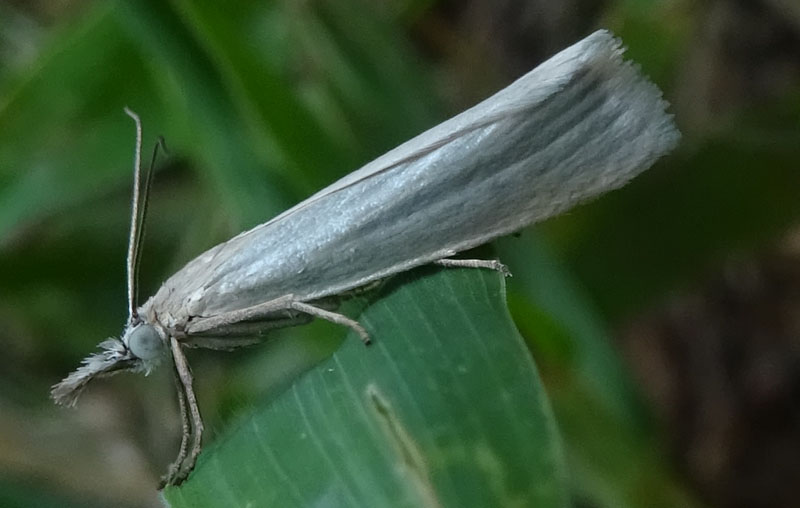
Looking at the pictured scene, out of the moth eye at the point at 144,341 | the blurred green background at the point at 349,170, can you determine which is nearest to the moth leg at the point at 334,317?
the blurred green background at the point at 349,170

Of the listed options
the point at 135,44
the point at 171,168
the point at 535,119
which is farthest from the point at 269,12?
the point at 535,119

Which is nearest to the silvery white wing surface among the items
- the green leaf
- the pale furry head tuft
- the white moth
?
the white moth

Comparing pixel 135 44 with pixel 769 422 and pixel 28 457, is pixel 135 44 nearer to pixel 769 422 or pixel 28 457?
pixel 28 457

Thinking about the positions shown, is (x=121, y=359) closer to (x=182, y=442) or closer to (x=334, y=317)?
(x=182, y=442)

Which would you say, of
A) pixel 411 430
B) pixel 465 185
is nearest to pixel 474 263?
pixel 465 185

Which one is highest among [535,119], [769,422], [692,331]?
[535,119]

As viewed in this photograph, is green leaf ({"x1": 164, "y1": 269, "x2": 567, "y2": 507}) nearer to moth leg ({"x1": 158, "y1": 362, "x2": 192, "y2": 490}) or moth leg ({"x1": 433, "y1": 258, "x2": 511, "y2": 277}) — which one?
moth leg ({"x1": 433, "y1": 258, "x2": 511, "y2": 277})
